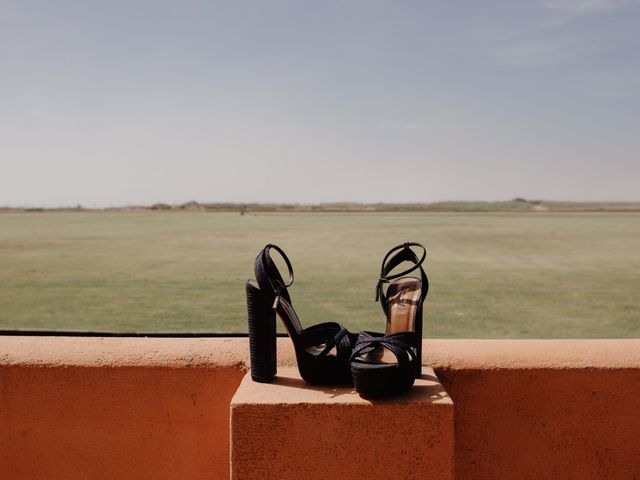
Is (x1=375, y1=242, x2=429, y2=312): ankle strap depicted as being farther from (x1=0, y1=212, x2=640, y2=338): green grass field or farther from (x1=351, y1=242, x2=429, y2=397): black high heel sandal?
(x1=0, y1=212, x2=640, y2=338): green grass field

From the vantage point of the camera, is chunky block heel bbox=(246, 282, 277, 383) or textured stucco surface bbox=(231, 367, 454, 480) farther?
chunky block heel bbox=(246, 282, 277, 383)

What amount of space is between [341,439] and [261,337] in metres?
0.53

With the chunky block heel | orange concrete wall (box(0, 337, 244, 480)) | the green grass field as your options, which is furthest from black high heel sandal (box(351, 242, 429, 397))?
the green grass field

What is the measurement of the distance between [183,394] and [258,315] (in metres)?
0.48

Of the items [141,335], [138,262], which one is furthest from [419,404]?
[138,262]

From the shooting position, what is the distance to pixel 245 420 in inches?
93.1

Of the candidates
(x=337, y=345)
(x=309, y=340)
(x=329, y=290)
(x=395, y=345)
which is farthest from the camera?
(x=329, y=290)

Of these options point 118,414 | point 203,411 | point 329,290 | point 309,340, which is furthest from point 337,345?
point 329,290

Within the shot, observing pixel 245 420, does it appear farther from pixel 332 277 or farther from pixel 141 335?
pixel 332 277

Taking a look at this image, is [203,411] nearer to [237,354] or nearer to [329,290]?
[237,354]

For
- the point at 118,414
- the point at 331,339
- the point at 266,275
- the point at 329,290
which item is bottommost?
the point at 329,290

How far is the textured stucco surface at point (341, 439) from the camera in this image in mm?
2365

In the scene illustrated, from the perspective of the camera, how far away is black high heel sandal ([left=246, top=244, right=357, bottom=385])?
8.55ft

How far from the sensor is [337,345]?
8.68 feet
